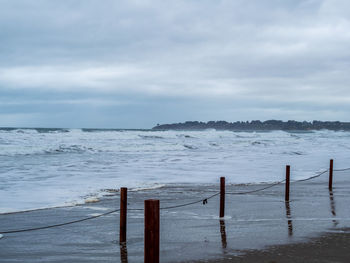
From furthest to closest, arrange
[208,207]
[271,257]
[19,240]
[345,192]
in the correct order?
[345,192], [208,207], [19,240], [271,257]

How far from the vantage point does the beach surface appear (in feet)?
23.9

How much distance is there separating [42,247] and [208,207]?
16.5ft

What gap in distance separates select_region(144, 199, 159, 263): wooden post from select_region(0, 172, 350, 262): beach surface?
2148 mm

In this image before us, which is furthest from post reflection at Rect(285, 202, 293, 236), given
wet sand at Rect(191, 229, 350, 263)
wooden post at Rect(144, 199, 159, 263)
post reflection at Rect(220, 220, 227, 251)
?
wooden post at Rect(144, 199, 159, 263)

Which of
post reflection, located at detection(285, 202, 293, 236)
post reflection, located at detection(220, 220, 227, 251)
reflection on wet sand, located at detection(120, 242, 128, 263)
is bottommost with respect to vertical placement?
reflection on wet sand, located at detection(120, 242, 128, 263)

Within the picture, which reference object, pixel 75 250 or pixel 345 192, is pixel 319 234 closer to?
pixel 75 250

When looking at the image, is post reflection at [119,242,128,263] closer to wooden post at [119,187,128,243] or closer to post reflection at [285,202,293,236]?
wooden post at [119,187,128,243]

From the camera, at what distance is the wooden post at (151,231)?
4938 millimetres

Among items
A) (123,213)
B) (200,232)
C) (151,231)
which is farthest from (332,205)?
(151,231)

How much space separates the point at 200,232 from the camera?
29.0 ft

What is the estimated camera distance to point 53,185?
53.2 feet

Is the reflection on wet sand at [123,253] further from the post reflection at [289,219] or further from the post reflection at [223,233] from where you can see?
the post reflection at [289,219]

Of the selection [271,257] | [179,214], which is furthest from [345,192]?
[271,257]

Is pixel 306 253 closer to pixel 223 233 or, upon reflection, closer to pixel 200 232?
pixel 223 233
